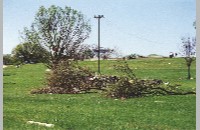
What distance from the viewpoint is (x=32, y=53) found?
351 inches

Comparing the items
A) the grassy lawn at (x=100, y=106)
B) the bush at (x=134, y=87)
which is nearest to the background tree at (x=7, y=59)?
the grassy lawn at (x=100, y=106)

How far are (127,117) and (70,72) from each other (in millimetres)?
2584

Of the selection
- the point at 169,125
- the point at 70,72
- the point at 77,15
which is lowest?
the point at 169,125

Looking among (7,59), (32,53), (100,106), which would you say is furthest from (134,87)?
(7,59)

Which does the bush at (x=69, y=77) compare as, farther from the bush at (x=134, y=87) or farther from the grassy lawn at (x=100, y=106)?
the bush at (x=134, y=87)

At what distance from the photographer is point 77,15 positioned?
25.9ft

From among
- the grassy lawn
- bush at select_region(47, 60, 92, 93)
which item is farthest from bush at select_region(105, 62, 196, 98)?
bush at select_region(47, 60, 92, 93)

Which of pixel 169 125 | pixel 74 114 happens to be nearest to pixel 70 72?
pixel 74 114

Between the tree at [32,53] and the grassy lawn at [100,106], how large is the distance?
15 cm

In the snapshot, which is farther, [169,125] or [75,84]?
[75,84]

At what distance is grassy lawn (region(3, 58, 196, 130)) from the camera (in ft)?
19.9

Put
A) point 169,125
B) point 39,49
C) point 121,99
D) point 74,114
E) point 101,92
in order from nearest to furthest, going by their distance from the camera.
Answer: point 169,125, point 74,114, point 121,99, point 101,92, point 39,49

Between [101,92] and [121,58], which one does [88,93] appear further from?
[121,58]

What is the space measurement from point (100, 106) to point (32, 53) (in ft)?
7.61
